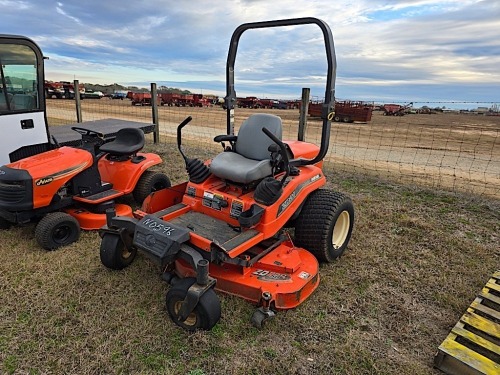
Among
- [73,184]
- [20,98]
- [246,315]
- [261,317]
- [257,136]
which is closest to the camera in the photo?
[261,317]

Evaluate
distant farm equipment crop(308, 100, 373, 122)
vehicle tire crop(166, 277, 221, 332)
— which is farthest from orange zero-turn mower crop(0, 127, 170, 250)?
distant farm equipment crop(308, 100, 373, 122)

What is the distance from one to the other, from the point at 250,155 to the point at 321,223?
2.92ft

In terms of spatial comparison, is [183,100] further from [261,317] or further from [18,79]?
[261,317]

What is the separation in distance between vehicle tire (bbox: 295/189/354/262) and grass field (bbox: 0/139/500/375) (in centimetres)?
16

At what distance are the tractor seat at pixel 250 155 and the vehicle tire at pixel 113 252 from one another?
972mm

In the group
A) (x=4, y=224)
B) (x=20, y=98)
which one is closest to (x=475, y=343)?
(x=4, y=224)

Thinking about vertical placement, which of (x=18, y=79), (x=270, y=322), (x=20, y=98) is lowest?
(x=270, y=322)

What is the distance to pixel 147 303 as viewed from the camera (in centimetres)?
264

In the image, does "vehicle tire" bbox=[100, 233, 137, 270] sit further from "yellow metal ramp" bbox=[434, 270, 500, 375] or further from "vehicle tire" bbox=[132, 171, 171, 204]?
"yellow metal ramp" bbox=[434, 270, 500, 375]

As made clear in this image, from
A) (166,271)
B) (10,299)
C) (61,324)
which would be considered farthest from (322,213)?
(10,299)

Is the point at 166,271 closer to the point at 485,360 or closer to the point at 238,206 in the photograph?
the point at 238,206

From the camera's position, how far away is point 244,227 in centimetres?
279

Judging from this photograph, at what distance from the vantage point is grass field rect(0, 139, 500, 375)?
215cm

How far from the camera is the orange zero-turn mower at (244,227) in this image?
95.0 inches
